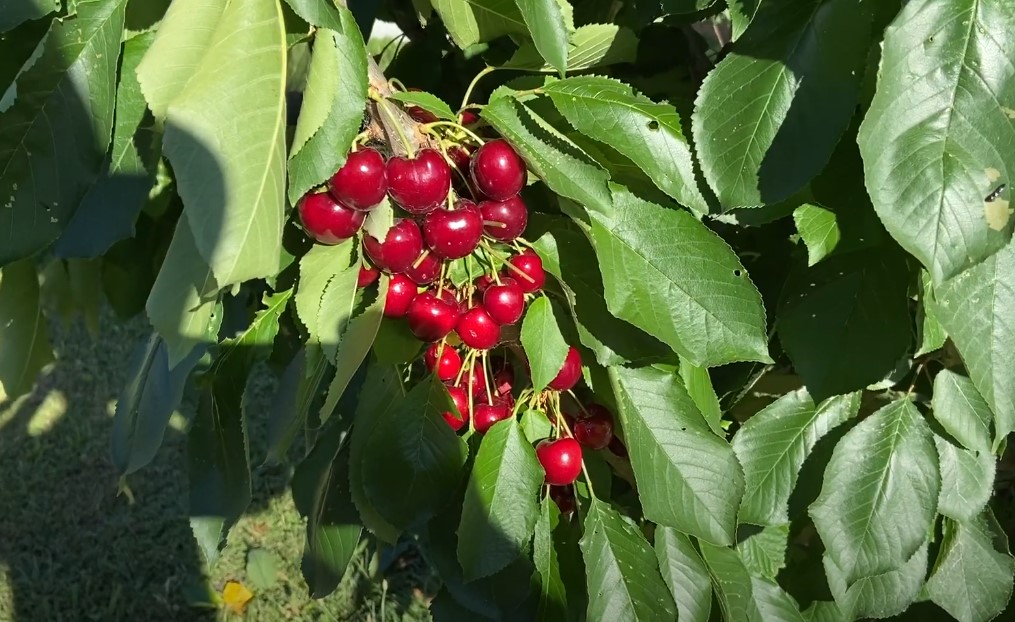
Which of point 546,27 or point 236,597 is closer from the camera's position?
point 546,27

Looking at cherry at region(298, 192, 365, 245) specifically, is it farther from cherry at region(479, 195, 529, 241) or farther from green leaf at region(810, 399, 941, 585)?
green leaf at region(810, 399, 941, 585)

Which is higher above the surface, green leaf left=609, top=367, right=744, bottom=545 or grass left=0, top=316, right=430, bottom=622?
green leaf left=609, top=367, right=744, bottom=545

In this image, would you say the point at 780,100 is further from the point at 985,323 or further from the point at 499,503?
the point at 499,503

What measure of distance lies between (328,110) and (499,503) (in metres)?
0.48

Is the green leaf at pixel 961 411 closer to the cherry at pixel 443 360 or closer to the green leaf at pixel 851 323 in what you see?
the green leaf at pixel 851 323

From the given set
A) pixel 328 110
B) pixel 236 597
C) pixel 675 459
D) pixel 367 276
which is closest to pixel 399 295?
pixel 367 276

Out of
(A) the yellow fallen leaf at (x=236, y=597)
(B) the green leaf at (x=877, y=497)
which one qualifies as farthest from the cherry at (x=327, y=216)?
(A) the yellow fallen leaf at (x=236, y=597)

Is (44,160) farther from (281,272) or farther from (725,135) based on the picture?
(725,135)

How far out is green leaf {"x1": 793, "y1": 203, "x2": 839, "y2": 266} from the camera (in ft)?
2.91

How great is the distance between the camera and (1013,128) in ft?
2.18

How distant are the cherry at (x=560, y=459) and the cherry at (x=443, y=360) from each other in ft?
0.47

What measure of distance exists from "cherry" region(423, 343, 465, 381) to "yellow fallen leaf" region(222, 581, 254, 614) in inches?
79.6

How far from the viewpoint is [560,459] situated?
100 cm

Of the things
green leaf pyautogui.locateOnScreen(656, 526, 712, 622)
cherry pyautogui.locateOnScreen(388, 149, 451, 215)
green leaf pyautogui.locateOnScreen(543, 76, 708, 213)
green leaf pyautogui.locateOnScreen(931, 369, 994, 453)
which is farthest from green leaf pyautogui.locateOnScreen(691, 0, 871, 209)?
green leaf pyautogui.locateOnScreen(656, 526, 712, 622)
